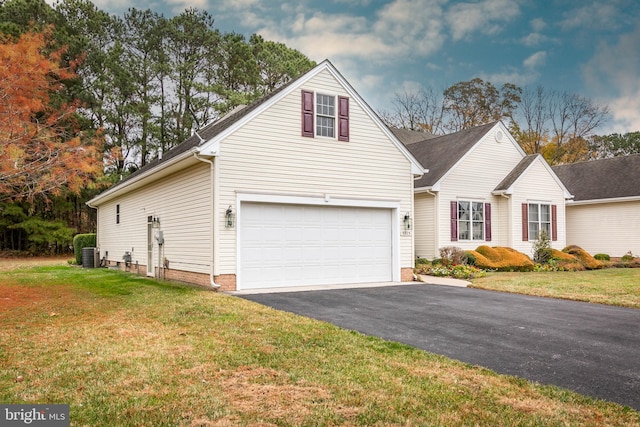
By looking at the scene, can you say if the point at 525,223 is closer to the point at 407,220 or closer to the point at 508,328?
the point at 407,220

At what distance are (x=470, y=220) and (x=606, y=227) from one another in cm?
810

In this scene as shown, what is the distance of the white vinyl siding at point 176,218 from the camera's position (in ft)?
39.4

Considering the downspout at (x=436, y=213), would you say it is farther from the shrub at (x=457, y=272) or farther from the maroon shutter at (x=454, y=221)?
the shrub at (x=457, y=272)

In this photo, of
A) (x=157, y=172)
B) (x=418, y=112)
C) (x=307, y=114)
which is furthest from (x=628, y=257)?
(x=418, y=112)

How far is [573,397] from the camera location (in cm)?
419

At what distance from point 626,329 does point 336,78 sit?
910 centimetres

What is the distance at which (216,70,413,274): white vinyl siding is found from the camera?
11727 mm

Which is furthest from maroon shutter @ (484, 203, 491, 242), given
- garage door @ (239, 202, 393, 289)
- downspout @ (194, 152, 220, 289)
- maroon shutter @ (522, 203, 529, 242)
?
downspout @ (194, 152, 220, 289)

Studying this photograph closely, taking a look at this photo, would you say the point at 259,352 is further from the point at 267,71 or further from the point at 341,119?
the point at 267,71

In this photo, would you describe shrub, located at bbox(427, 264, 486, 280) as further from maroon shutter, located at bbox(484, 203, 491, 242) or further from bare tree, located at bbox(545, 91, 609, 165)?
bare tree, located at bbox(545, 91, 609, 165)

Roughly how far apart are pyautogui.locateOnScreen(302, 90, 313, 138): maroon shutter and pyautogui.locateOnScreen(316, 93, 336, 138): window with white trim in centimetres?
25

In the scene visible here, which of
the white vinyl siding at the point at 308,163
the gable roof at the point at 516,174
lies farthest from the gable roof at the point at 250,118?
the gable roof at the point at 516,174

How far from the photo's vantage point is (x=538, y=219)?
20.6m

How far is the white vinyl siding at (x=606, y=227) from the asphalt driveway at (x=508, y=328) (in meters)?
14.0
